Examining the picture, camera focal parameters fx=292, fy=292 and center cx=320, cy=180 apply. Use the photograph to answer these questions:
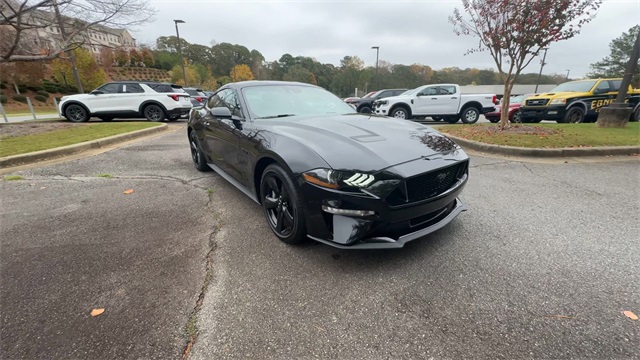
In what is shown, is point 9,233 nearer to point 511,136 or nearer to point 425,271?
point 425,271

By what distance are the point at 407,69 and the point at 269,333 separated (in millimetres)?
75341

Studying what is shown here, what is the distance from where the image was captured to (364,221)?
2088mm

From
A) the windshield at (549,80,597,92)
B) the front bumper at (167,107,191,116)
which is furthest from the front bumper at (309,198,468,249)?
the windshield at (549,80,597,92)

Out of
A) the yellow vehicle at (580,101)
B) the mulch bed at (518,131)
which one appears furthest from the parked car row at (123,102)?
the yellow vehicle at (580,101)

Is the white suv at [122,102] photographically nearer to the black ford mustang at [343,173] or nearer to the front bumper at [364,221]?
the black ford mustang at [343,173]

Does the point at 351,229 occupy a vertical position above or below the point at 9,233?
above

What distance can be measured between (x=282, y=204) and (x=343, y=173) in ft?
2.48

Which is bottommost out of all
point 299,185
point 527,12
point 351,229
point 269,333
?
point 269,333

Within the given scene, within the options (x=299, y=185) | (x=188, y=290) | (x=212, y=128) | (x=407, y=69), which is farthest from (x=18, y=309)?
(x=407, y=69)

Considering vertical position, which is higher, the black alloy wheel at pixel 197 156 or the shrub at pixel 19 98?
the shrub at pixel 19 98

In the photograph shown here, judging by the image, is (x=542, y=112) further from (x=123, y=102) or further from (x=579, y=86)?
(x=123, y=102)

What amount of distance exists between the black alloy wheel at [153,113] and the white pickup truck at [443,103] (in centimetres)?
904

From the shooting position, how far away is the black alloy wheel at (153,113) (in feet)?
37.1

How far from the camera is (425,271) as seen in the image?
7.32 feet
